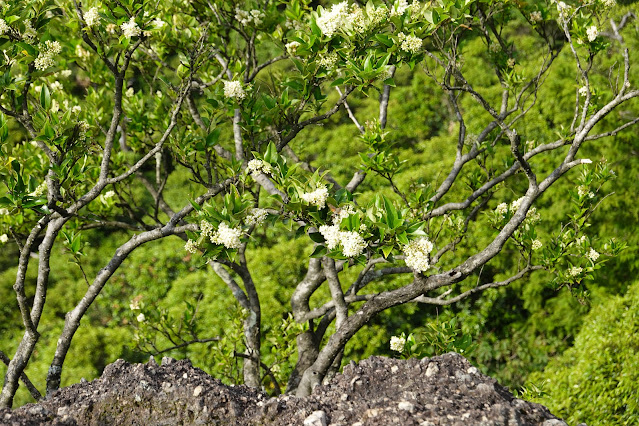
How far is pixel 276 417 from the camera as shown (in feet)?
5.56

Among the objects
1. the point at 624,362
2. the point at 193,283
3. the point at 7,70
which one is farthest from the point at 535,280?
the point at 7,70

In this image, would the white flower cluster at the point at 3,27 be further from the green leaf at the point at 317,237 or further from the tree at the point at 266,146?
the green leaf at the point at 317,237

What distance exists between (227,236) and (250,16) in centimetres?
163

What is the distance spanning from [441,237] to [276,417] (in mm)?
3956

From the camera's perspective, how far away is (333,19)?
2033 millimetres

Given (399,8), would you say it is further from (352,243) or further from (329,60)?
(352,243)

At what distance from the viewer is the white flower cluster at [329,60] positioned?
2176 mm

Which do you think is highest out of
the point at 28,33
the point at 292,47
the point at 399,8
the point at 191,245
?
the point at 292,47

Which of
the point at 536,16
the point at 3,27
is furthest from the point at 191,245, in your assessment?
the point at 536,16

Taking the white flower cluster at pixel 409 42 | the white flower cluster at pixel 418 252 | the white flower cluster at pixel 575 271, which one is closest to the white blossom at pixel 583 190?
the white flower cluster at pixel 575 271

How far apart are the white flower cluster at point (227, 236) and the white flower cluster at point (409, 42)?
3.07 ft

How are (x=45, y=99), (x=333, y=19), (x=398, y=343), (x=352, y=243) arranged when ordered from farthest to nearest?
1. (x=398, y=343)
2. (x=45, y=99)
3. (x=333, y=19)
4. (x=352, y=243)

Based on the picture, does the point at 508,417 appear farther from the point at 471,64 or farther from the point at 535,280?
the point at 471,64

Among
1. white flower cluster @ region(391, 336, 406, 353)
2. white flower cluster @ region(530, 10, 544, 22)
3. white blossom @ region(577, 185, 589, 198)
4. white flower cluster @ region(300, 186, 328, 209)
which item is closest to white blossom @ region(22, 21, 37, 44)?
white flower cluster @ region(300, 186, 328, 209)
